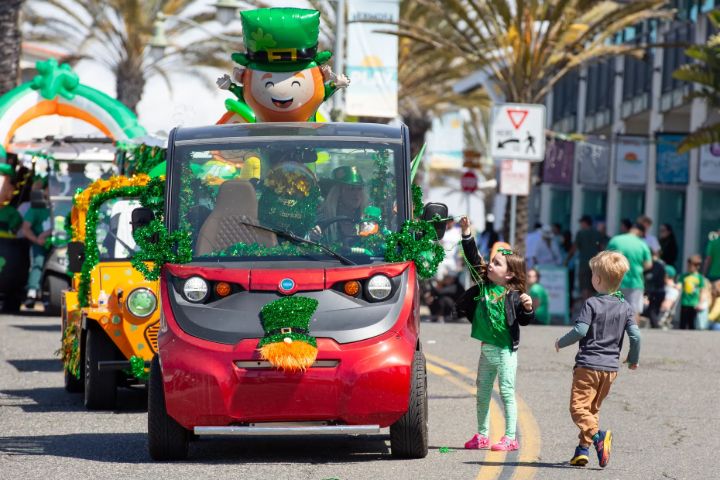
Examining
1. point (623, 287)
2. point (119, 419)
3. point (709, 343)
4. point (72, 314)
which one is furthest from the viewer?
point (623, 287)

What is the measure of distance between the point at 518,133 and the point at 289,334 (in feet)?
44.2

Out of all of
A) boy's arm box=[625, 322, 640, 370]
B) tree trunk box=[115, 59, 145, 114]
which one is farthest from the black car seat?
tree trunk box=[115, 59, 145, 114]

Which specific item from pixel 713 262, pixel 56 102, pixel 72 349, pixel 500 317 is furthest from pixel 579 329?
pixel 56 102

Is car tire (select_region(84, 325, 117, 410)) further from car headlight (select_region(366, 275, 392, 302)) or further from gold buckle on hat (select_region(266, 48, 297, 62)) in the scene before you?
car headlight (select_region(366, 275, 392, 302))

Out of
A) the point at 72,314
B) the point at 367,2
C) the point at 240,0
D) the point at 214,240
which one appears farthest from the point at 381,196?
the point at 240,0

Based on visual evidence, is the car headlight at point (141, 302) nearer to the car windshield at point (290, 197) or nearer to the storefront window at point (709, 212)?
the car windshield at point (290, 197)

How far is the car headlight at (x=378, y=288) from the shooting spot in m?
8.99

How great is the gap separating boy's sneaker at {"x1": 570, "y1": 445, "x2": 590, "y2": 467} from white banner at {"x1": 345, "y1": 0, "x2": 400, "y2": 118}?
71.4 ft

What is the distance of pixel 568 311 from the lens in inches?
1076

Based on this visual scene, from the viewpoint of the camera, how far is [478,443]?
9.73 m

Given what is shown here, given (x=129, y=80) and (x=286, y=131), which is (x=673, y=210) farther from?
(x=286, y=131)

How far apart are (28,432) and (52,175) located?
11.4m

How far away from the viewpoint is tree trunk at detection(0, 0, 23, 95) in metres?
29.5

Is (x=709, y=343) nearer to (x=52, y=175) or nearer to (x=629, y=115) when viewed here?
(x=52, y=175)
